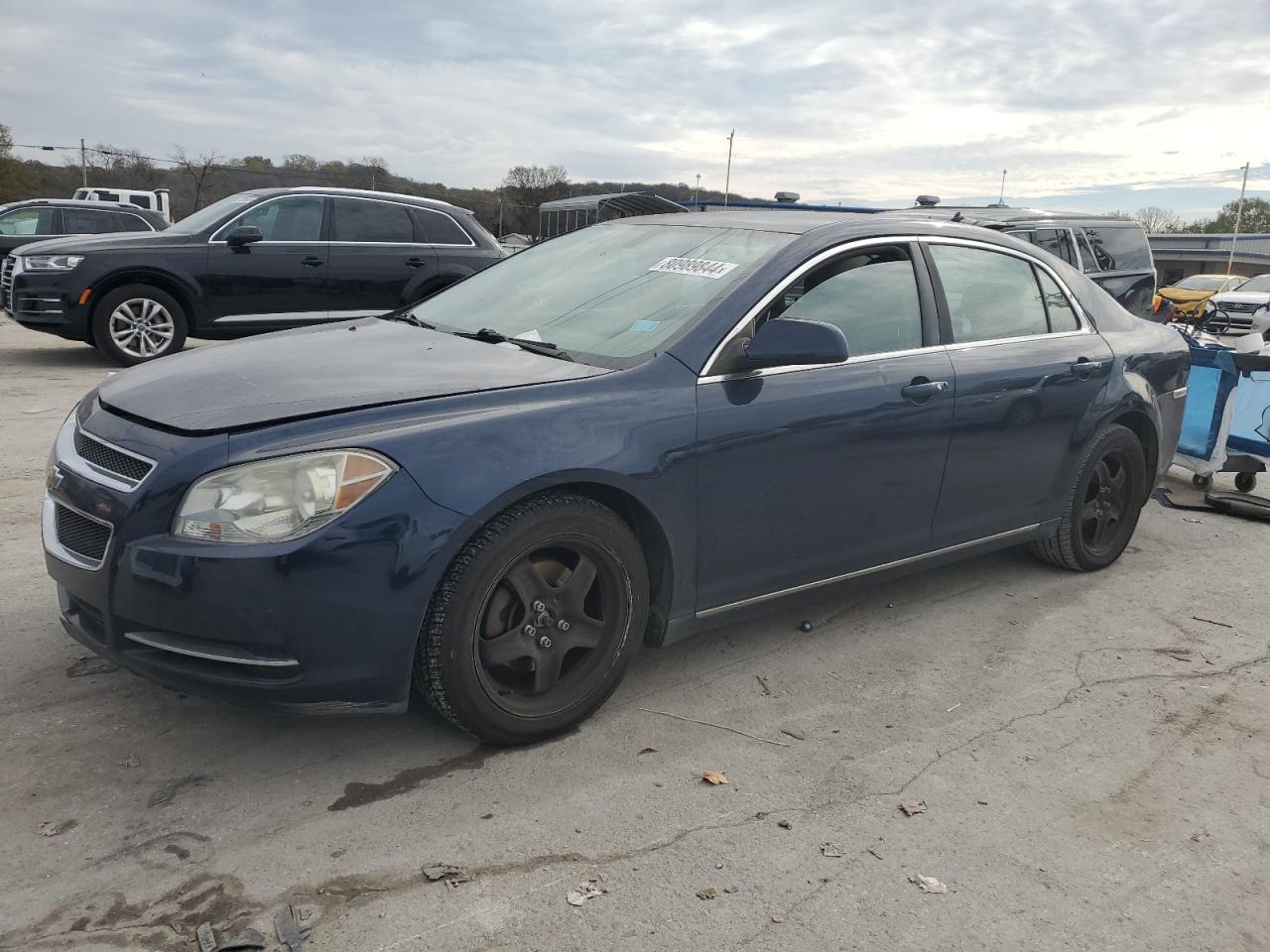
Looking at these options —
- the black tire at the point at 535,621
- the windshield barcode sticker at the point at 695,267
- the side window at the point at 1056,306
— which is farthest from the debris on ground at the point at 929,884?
the side window at the point at 1056,306

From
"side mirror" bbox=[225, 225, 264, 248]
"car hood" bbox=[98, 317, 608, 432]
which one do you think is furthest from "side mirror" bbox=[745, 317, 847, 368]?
"side mirror" bbox=[225, 225, 264, 248]

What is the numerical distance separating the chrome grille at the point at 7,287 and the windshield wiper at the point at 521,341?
829 centimetres

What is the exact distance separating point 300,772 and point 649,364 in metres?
1.61

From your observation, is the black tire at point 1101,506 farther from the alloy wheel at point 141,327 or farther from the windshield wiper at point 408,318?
the alloy wheel at point 141,327

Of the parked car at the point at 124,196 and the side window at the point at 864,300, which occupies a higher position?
the parked car at the point at 124,196

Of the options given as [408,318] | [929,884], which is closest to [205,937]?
[929,884]

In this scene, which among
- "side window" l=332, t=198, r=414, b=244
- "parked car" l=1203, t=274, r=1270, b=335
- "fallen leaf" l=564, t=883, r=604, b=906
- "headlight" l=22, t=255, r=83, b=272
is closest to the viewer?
"fallen leaf" l=564, t=883, r=604, b=906

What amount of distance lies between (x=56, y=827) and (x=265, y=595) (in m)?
0.79

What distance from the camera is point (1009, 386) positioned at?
4398 mm

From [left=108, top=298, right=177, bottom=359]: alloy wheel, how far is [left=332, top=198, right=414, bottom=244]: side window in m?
1.81

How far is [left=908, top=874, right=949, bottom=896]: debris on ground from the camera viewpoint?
266cm

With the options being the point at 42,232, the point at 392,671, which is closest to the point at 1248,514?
the point at 392,671

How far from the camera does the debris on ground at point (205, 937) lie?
2304 millimetres

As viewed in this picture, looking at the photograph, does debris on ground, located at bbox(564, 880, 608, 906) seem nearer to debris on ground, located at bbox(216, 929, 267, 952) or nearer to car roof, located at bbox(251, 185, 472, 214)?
debris on ground, located at bbox(216, 929, 267, 952)
